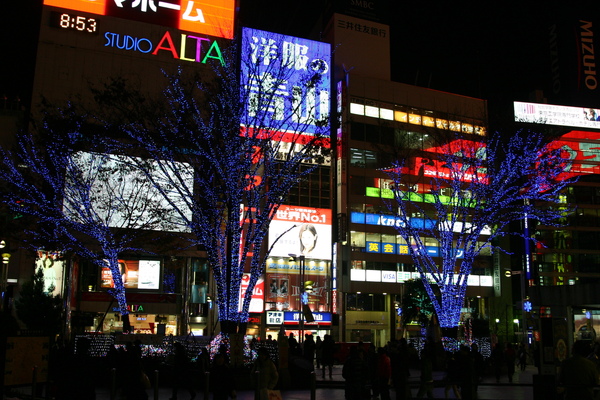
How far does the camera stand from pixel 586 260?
2404 inches

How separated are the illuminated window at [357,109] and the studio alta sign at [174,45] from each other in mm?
12042

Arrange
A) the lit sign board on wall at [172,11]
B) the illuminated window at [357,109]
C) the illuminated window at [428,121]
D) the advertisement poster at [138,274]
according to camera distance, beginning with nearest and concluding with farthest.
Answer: the advertisement poster at [138,274]
the lit sign board on wall at [172,11]
the illuminated window at [357,109]
the illuminated window at [428,121]

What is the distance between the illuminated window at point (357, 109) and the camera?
164ft

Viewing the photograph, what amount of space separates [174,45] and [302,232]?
59.7 ft

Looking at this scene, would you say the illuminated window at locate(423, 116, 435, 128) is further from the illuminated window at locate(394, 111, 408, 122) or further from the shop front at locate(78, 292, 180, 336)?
the shop front at locate(78, 292, 180, 336)

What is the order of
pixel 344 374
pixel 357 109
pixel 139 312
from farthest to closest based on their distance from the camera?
pixel 357 109, pixel 139 312, pixel 344 374

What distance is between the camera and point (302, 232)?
45.4 metres

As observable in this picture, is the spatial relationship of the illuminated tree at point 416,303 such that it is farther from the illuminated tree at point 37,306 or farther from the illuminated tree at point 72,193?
the illuminated tree at point 37,306

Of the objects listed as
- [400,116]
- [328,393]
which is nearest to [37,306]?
[328,393]

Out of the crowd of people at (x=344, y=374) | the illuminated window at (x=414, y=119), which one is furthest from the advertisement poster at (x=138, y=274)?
the illuminated window at (x=414, y=119)

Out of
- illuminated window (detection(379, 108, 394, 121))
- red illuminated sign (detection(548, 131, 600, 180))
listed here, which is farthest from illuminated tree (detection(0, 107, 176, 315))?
red illuminated sign (detection(548, 131, 600, 180))

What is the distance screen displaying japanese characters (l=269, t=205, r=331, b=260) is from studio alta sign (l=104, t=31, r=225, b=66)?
44.4ft

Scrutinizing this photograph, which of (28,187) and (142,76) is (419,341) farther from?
(142,76)

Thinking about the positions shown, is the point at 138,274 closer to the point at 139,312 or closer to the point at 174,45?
the point at 139,312
